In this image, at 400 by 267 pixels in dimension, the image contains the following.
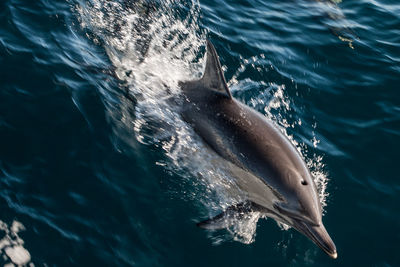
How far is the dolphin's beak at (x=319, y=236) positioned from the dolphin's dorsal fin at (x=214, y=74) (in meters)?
2.02

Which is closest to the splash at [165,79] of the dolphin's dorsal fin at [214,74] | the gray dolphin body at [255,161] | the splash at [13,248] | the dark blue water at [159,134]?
the dark blue water at [159,134]

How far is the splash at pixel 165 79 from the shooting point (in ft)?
22.0

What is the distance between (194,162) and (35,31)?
156 inches

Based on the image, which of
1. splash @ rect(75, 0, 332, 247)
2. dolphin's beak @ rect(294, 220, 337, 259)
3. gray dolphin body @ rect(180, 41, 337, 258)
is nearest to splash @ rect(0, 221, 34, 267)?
gray dolphin body @ rect(180, 41, 337, 258)

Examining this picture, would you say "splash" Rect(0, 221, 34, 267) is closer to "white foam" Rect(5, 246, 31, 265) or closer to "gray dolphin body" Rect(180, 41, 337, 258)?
"white foam" Rect(5, 246, 31, 265)

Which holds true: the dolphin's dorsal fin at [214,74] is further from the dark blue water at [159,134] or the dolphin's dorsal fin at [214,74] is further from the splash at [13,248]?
the splash at [13,248]

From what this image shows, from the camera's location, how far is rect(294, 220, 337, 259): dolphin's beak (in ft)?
17.7

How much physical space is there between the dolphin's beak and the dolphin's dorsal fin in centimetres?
202

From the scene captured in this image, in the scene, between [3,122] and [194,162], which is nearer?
[3,122]

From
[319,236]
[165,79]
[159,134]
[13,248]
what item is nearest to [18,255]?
[13,248]

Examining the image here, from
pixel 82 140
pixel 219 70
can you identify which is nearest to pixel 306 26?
pixel 219 70

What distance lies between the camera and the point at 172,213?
616cm

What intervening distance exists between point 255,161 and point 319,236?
1193mm

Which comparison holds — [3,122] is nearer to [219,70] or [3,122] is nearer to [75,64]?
[75,64]
